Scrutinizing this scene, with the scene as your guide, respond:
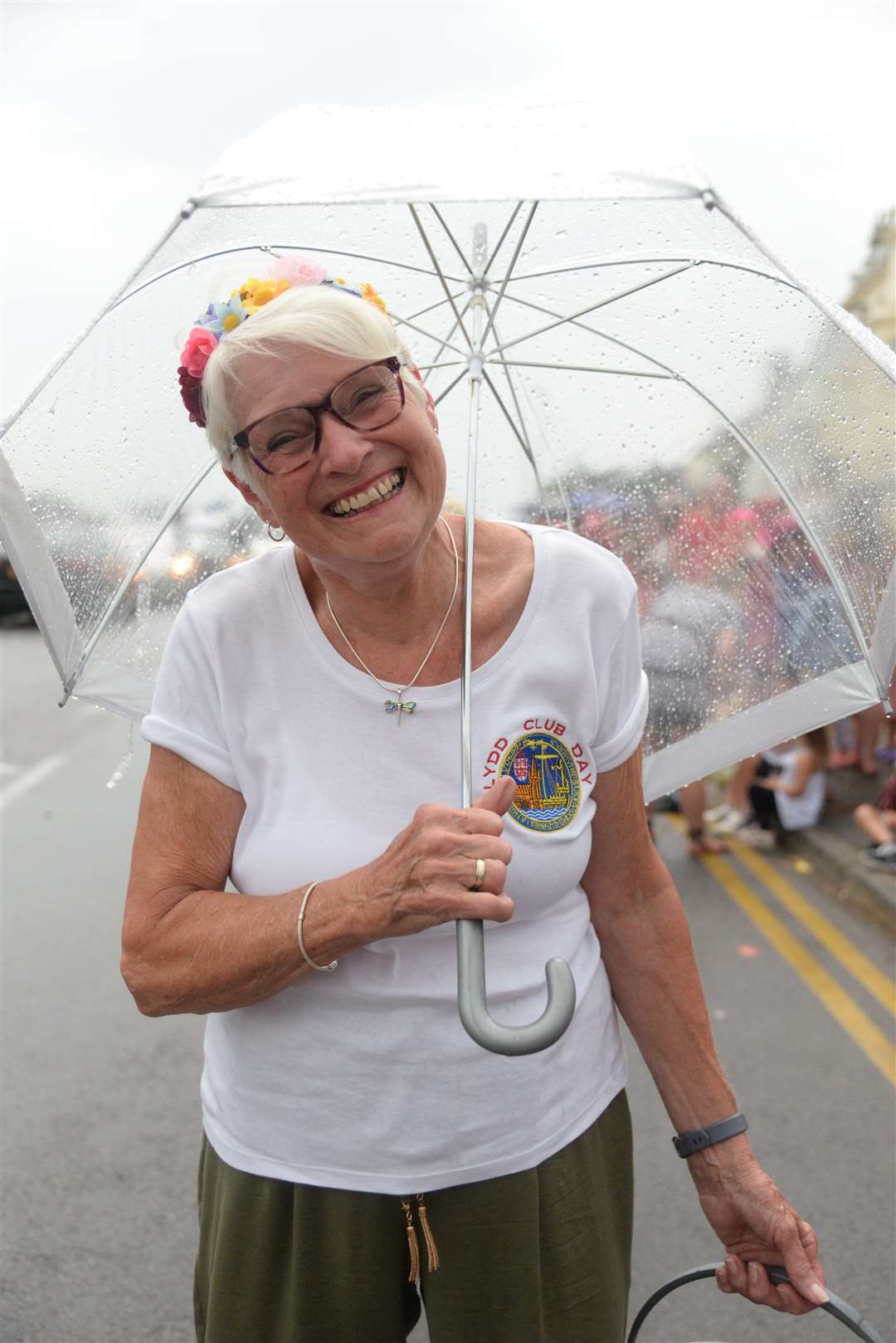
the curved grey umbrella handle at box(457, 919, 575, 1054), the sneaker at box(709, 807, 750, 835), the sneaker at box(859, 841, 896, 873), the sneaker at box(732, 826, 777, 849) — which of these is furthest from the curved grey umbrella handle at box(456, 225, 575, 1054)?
the sneaker at box(709, 807, 750, 835)

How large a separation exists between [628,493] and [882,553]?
47 centimetres

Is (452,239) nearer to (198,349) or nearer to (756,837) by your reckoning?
(198,349)

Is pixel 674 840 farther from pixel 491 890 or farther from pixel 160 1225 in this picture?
pixel 491 890

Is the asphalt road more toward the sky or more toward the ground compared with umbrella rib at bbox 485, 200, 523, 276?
more toward the ground

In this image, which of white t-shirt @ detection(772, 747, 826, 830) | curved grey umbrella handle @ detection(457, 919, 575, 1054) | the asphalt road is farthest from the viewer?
white t-shirt @ detection(772, 747, 826, 830)

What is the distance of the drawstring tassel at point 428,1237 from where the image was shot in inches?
67.1

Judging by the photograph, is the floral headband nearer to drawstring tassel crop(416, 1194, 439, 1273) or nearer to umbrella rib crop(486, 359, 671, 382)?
umbrella rib crop(486, 359, 671, 382)

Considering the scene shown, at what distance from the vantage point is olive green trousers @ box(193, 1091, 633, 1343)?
5.62 feet

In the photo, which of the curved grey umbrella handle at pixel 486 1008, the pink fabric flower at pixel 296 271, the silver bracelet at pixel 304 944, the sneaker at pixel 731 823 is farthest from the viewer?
the sneaker at pixel 731 823

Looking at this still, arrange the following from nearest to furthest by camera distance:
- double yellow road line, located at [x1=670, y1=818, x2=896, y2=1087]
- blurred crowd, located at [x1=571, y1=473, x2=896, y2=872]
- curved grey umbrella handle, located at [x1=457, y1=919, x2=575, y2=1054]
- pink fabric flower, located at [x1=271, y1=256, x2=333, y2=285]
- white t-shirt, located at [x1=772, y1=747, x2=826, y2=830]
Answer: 1. curved grey umbrella handle, located at [x1=457, y1=919, x2=575, y2=1054]
2. pink fabric flower, located at [x1=271, y1=256, x2=333, y2=285]
3. blurred crowd, located at [x1=571, y1=473, x2=896, y2=872]
4. double yellow road line, located at [x1=670, y1=818, x2=896, y2=1087]
5. white t-shirt, located at [x1=772, y1=747, x2=826, y2=830]

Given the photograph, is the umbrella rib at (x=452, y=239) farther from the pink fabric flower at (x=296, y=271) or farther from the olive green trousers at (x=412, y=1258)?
the olive green trousers at (x=412, y=1258)

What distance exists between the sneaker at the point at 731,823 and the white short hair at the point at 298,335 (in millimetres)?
6050

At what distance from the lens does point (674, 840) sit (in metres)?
7.16

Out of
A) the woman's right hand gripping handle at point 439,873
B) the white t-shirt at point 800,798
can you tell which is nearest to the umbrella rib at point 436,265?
the woman's right hand gripping handle at point 439,873
